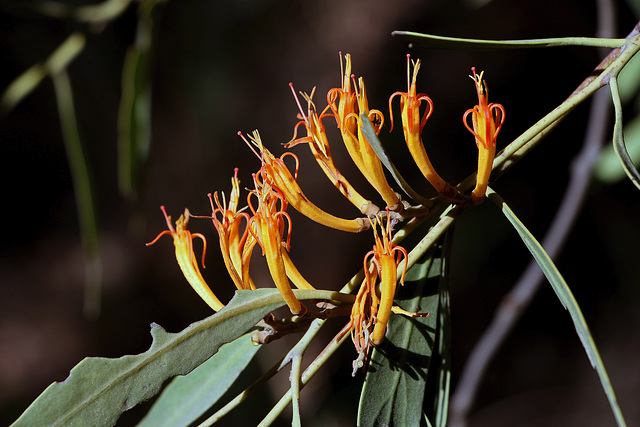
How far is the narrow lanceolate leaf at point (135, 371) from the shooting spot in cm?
56

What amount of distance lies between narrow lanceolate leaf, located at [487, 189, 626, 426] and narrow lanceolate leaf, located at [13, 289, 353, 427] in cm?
26

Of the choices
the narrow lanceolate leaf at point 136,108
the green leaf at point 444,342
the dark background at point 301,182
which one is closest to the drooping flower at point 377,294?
the green leaf at point 444,342

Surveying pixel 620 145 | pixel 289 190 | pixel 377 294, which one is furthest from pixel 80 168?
pixel 620 145

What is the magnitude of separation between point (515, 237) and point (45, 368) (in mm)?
2059

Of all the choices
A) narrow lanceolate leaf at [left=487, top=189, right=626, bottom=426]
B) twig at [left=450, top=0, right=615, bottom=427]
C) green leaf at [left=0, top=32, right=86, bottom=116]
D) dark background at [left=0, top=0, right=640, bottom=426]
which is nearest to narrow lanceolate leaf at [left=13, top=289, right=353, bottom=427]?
narrow lanceolate leaf at [left=487, top=189, right=626, bottom=426]

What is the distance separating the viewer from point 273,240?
584mm

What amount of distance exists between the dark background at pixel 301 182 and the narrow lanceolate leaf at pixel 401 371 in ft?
4.75

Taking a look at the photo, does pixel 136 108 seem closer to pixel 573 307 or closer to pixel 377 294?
pixel 377 294

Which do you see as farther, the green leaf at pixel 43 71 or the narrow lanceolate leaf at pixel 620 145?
the green leaf at pixel 43 71

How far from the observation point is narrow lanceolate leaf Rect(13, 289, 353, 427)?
1.85 feet

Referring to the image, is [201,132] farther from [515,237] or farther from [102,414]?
[102,414]

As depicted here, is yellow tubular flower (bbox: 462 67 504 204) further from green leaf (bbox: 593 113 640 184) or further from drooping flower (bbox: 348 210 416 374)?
green leaf (bbox: 593 113 640 184)

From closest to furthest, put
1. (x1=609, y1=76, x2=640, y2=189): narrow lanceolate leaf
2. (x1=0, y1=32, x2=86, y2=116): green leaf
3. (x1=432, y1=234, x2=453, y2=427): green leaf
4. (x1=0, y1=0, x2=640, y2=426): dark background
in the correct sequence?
(x1=609, y1=76, x2=640, y2=189): narrow lanceolate leaf < (x1=432, y1=234, x2=453, y2=427): green leaf < (x1=0, y1=32, x2=86, y2=116): green leaf < (x1=0, y1=0, x2=640, y2=426): dark background

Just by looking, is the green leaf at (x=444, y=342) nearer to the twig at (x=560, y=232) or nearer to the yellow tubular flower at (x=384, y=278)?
the yellow tubular flower at (x=384, y=278)
